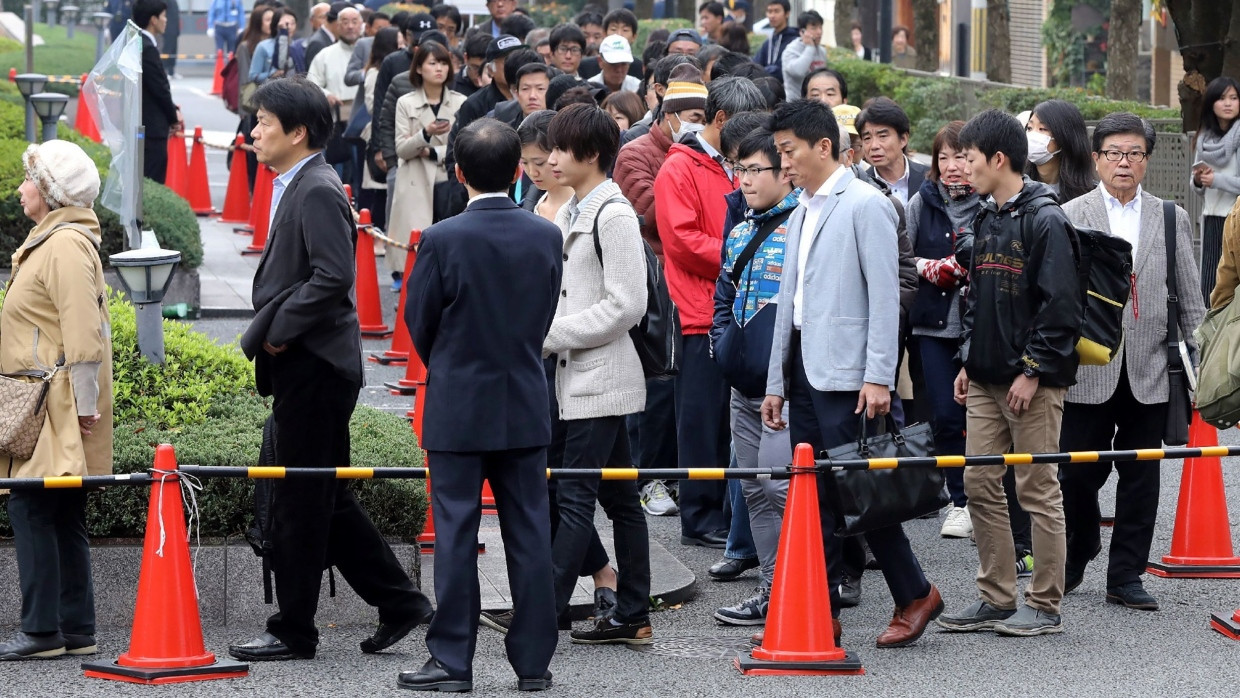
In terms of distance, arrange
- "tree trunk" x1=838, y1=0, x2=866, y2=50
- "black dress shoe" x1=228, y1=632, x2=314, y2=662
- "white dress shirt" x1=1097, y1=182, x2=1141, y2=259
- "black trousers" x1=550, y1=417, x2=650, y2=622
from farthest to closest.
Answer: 1. "tree trunk" x1=838, y1=0, x2=866, y2=50
2. "white dress shirt" x1=1097, y1=182, x2=1141, y2=259
3. "black trousers" x1=550, y1=417, x2=650, y2=622
4. "black dress shoe" x1=228, y1=632, x2=314, y2=662

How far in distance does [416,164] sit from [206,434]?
673cm

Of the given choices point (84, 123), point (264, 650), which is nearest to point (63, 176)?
point (264, 650)

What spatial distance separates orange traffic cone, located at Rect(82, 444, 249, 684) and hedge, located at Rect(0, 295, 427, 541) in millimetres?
676

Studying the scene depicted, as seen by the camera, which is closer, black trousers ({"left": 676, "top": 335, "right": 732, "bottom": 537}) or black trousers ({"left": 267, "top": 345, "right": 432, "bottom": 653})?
→ black trousers ({"left": 267, "top": 345, "right": 432, "bottom": 653})

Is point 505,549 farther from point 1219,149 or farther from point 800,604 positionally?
point 1219,149

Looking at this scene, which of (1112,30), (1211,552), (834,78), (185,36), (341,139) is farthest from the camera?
(185,36)

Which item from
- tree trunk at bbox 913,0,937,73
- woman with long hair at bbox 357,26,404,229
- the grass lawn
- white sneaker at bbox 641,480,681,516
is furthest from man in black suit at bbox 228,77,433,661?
tree trunk at bbox 913,0,937,73

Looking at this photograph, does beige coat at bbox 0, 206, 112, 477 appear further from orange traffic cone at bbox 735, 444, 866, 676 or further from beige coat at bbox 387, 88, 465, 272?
beige coat at bbox 387, 88, 465, 272

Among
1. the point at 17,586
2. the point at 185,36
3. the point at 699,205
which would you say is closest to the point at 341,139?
the point at 699,205

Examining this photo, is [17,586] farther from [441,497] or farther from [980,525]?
[980,525]

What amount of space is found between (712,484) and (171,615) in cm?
293

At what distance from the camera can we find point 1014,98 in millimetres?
19250

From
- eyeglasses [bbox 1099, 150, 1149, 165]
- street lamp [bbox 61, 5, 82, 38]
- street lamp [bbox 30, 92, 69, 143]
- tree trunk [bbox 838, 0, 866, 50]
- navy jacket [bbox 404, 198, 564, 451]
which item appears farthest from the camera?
street lamp [bbox 61, 5, 82, 38]

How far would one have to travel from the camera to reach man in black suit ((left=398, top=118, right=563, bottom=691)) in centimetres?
545
